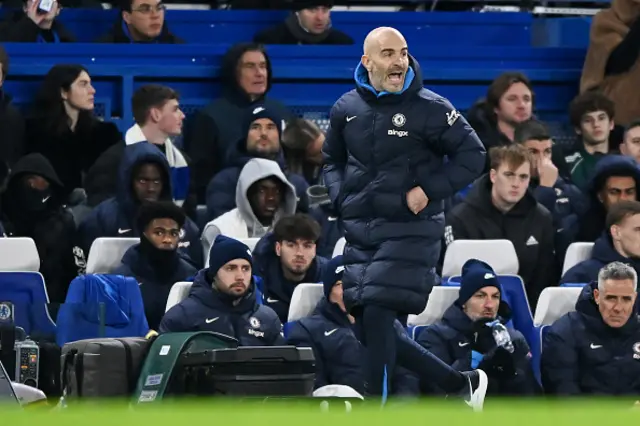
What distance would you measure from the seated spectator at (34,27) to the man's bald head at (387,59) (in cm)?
468

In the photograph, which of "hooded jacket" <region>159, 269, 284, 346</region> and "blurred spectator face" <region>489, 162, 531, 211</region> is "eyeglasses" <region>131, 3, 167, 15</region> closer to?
→ "blurred spectator face" <region>489, 162, 531, 211</region>

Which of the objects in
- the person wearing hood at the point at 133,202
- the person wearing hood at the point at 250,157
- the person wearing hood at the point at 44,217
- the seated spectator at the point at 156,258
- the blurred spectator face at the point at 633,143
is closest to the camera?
the seated spectator at the point at 156,258

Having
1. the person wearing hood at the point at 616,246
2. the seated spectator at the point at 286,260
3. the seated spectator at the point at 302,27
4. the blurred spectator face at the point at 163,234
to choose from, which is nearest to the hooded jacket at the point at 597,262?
the person wearing hood at the point at 616,246

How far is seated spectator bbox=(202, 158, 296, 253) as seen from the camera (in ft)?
35.1

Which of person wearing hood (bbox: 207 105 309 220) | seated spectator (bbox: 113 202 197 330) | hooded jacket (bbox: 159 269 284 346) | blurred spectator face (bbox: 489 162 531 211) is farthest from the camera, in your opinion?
person wearing hood (bbox: 207 105 309 220)

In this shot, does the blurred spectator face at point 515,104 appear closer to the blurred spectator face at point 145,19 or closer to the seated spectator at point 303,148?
the seated spectator at point 303,148

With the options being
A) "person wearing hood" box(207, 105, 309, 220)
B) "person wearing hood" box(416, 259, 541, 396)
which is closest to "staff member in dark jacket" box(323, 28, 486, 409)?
"person wearing hood" box(416, 259, 541, 396)

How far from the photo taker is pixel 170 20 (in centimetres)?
1292

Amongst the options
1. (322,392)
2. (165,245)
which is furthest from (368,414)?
(165,245)

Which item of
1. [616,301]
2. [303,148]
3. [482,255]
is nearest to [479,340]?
[616,301]

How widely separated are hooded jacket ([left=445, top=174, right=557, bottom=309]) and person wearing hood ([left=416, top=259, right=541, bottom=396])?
119 cm

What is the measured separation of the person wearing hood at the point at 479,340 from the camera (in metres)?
9.55

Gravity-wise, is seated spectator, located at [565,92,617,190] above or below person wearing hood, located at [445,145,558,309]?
above

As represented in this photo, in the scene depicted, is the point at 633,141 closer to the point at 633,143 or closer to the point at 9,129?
the point at 633,143
